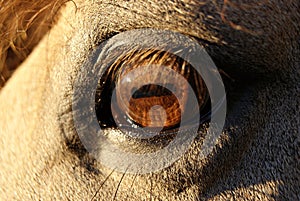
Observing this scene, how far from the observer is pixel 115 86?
1.56 meters

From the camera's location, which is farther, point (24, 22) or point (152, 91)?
point (24, 22)

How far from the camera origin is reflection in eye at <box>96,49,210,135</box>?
1.46m

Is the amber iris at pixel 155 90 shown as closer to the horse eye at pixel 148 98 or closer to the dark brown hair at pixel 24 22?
the horse eye at pixel 148 98

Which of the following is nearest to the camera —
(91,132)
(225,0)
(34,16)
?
(225,0)

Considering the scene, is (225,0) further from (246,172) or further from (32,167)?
(32,167)

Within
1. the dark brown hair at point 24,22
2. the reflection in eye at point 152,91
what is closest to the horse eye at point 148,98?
the reflection in eye at point 152,91

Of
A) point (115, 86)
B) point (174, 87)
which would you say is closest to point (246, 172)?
point (174, 87)

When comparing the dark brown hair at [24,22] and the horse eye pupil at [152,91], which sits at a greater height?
the dark brown hair at [24,22]

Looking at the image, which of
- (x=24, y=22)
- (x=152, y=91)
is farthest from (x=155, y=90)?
(x=24, y=22)

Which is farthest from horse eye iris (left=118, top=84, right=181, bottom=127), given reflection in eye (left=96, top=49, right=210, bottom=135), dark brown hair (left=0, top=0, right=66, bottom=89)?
dark brown hair (left=0, top=0, right=66, bottom=89)

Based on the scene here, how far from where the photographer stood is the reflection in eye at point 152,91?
146 cm

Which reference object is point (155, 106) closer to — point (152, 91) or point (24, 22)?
point (152, 91)

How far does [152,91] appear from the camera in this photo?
4.93 feet

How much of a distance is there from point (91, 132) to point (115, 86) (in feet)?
0.53
